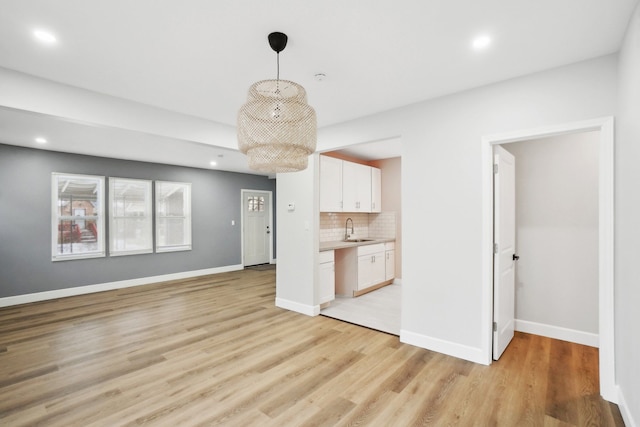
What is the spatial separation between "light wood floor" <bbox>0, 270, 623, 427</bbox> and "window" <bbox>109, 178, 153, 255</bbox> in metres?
2.21

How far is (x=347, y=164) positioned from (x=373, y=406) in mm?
4060

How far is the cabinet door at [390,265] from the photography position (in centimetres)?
605

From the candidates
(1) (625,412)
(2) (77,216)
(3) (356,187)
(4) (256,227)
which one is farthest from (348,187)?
(2) (77,216)

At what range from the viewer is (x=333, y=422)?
209 centimetres

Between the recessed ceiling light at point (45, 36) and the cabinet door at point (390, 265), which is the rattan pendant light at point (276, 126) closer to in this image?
the recessed ceiling light at point (45, 36)

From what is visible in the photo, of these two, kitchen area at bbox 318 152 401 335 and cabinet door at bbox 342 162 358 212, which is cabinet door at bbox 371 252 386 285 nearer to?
kitchen area at bbox 318 152 401 335

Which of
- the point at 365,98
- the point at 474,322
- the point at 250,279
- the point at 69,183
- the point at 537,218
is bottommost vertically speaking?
the point at 250,279

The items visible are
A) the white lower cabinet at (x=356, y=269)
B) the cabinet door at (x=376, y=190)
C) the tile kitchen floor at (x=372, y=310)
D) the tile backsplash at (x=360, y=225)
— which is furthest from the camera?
the cabinet door at (x=376, y=190)

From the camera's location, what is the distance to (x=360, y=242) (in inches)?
217

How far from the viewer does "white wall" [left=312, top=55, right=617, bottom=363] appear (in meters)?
2.58

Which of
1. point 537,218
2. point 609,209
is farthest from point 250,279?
point 609,209

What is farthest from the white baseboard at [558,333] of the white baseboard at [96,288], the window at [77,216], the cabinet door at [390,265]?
the window at [77,216]

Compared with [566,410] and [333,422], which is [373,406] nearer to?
[333,422]

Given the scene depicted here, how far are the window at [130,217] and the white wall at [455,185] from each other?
550cm
